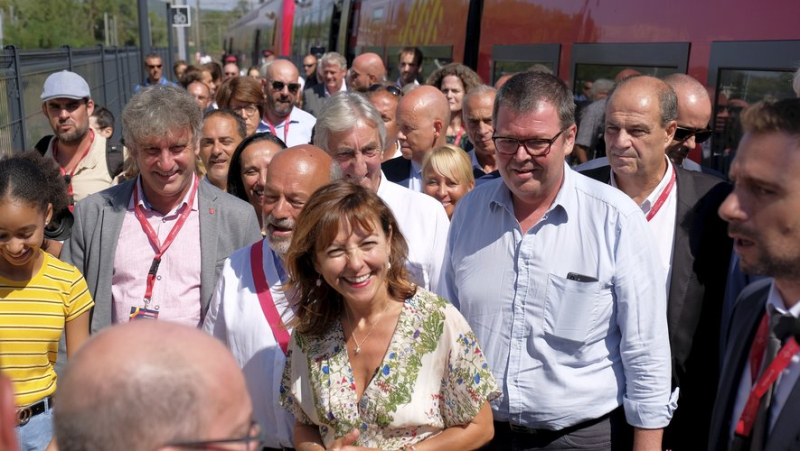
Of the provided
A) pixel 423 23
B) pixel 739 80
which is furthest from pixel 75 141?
pixel 423 23

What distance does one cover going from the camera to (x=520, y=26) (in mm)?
8734

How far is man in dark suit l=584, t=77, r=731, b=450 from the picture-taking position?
3.49 m

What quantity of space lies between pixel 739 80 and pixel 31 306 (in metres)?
4.18

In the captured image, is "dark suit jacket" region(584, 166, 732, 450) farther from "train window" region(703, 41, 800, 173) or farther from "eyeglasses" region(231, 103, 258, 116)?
"eyeglasses" region(231, 103, 258, 116)

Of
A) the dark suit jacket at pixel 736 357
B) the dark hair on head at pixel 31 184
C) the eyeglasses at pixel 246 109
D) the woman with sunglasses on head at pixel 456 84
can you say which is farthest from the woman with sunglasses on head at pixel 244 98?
the dark suit jacket at pixel 736 357

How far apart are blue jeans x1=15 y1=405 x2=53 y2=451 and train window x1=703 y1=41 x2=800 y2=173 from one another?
13.3ft

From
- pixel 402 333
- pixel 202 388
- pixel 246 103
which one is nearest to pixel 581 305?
pixel 402 333

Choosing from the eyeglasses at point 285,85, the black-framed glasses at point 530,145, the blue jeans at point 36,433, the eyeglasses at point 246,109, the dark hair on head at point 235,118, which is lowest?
the blue jeans at point 36,433

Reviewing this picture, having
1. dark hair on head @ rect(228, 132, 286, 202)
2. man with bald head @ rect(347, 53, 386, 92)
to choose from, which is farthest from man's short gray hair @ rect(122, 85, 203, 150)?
man with bald head @ rect(347, 53, 386, 92)

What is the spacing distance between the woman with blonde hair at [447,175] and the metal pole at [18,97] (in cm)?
440

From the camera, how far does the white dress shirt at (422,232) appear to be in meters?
3.65

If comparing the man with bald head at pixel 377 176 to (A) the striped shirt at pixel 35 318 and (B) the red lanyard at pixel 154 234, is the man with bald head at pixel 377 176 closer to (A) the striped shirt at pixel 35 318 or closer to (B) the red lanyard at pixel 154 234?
(B) the red lanyard at pixel 154 234

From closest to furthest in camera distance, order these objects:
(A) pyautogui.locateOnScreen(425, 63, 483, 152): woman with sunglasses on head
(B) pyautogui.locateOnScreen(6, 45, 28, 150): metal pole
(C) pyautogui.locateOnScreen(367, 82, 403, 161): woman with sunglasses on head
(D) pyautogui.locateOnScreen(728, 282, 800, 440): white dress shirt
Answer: (D) pyautogui.locateOnScreen(728, 282, 800, 440): white dress shirt → (C) pyautogui.locateOnScreen(367, 82, 403, 161): woman with sunglasses on head → (B) pyautogui.locateOnScreen(6, 45, 28, 150): metal pole → (A) pyautogui.locateOnScreen(425, 63, 483, 152): woman with sunglasses on head

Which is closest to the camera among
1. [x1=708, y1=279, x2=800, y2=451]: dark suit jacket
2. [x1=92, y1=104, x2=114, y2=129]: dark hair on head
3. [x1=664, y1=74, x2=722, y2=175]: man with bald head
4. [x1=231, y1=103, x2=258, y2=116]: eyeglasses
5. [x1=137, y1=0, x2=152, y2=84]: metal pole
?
[x1=708, y1=279, x2=800, y2=451]: dark suit jacket
